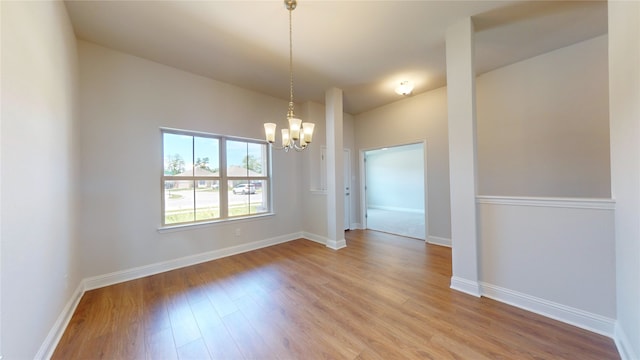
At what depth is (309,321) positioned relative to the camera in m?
1.90

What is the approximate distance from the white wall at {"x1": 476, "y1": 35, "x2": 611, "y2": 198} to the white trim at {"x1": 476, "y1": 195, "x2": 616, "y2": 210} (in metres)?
1.36

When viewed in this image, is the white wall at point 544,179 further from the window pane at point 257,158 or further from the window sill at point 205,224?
the window sill at point 205,224

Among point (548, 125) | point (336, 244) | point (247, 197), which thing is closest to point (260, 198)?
point (247, 197)

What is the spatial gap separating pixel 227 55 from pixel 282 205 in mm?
2651

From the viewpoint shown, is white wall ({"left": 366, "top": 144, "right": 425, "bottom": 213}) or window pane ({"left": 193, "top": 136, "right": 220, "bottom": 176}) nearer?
window pane ({"left": 193, "top": 136, "right": 220, "bottom": 176})

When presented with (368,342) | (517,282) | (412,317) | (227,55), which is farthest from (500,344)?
(227,55)

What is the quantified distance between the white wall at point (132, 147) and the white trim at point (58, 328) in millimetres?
429

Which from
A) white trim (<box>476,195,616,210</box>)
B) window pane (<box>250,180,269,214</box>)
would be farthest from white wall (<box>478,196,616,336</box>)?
window pane (<box>250,180,269,214</box>)

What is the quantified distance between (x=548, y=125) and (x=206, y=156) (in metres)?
4.93

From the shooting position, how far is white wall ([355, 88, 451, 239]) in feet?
13.1

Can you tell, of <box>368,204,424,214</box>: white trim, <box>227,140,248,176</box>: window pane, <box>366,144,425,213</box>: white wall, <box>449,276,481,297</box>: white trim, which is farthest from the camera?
<box>366,144,425,213</box>: white wall

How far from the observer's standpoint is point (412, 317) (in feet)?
6.32

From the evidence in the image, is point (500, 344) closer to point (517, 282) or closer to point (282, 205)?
point (517, 282)

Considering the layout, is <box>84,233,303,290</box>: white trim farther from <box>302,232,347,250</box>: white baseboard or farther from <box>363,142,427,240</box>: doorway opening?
→ <box>363,142,427,240</box>: doorway opening
